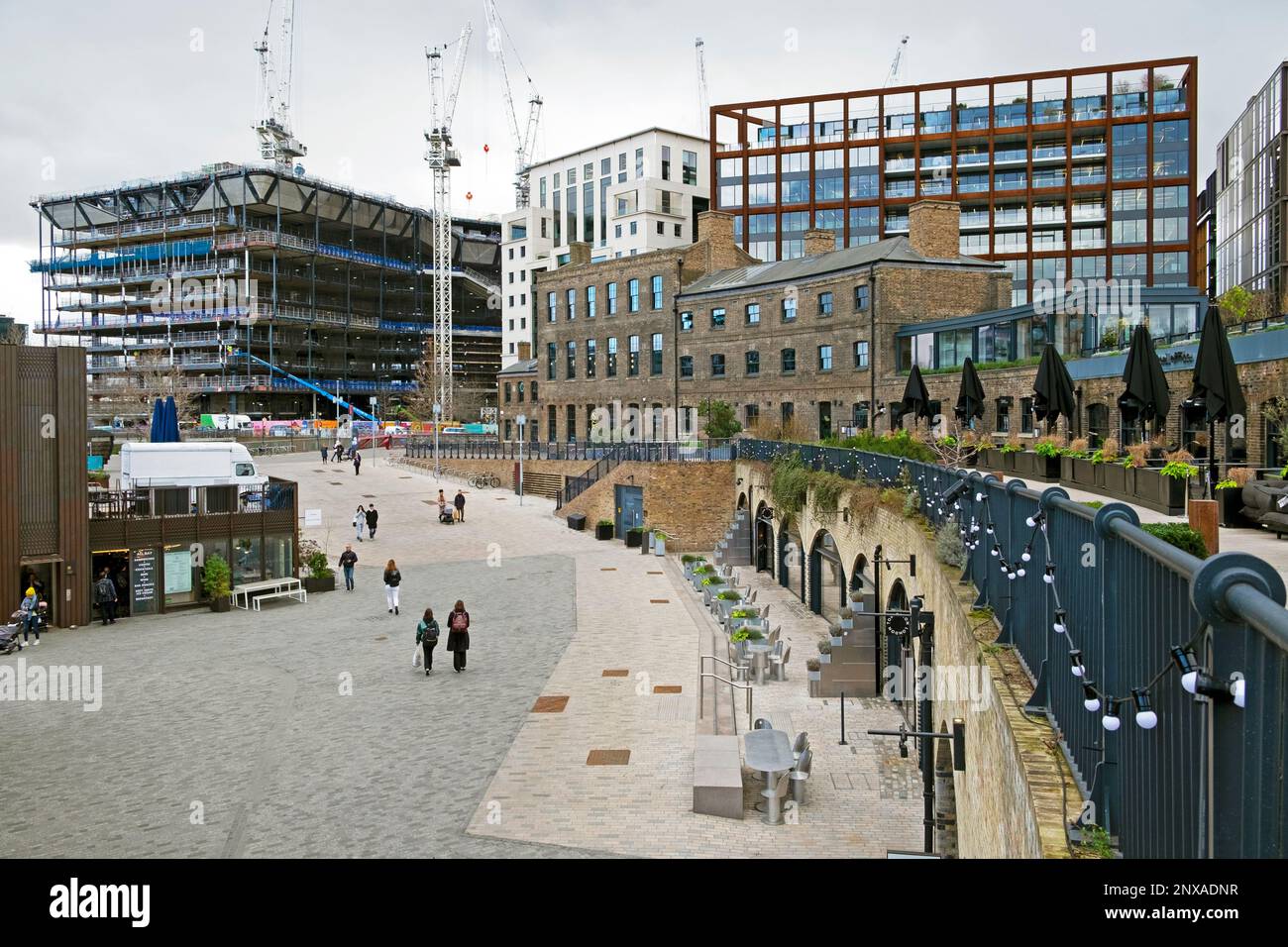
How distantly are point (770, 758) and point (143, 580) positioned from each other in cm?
2096

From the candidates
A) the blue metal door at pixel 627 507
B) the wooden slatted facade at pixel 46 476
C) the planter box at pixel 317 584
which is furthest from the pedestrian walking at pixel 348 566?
the blue metal door at pixel 627 507

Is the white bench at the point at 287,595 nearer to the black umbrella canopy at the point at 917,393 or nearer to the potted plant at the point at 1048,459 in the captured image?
the black umbrella canopy at the point at 917,393

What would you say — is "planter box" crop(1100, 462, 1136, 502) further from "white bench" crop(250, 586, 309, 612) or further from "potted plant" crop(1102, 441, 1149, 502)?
"white bench" crop(250, 586, 309, 612)

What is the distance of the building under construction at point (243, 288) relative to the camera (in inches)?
4097

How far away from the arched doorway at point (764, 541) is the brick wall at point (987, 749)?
805 inches

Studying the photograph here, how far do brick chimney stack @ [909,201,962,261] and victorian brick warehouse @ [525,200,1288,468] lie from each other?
70mm

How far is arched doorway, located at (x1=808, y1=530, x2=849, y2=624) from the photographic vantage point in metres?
27.4

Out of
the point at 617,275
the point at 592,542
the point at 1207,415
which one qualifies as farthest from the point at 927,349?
the point at 1207,415

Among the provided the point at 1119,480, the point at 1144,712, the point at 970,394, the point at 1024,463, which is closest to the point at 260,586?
the point at 970,394

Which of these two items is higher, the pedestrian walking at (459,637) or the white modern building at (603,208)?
the white modern building at (603,208)

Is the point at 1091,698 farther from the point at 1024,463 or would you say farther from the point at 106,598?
the point at 106,598

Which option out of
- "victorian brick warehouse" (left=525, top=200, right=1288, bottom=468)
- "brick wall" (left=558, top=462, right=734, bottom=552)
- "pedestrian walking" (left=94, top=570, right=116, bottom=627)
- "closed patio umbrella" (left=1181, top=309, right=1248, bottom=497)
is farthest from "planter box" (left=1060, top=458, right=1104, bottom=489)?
"pedestrian walking" (left=94, top=570, right=116, bottom=627)

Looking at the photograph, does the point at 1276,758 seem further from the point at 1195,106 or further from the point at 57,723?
the point at 1195,106
